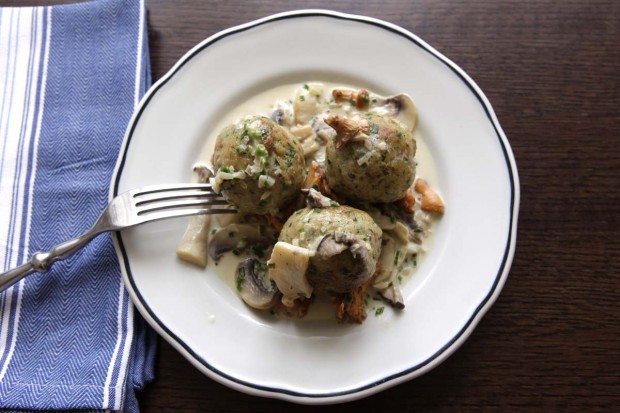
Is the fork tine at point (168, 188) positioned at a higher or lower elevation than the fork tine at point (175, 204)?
higher

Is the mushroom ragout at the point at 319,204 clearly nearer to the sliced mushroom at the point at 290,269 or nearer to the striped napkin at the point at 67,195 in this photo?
the sliced mushroom at the point at 290,269

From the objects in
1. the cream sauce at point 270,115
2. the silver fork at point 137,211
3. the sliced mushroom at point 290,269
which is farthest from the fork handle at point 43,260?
the sliced mushroom at point 290,269

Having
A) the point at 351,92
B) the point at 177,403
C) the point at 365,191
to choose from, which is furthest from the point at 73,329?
the point at 351,92

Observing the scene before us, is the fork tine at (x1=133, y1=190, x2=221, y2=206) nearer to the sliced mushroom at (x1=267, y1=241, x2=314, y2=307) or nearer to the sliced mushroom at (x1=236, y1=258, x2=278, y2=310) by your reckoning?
the sliced mushroom at (x1=236, y1=258, x2=278, y2=310)

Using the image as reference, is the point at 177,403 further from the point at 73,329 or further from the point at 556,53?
the point at 556,53

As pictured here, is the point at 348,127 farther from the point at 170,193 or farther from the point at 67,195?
the point at 67,195
